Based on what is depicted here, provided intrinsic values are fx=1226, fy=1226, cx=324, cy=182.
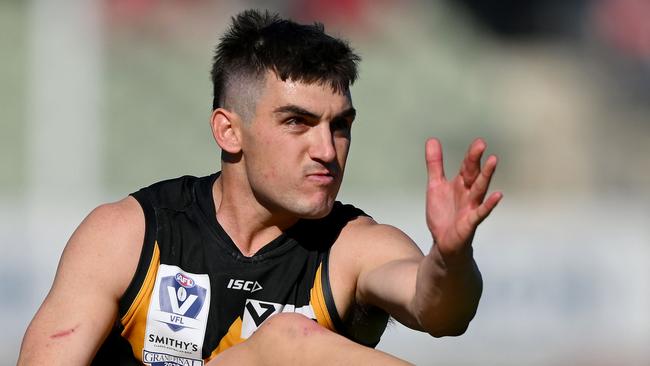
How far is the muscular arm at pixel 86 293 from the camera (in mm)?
4113

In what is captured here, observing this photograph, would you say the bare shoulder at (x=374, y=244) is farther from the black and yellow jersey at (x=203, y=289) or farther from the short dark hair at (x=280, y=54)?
the short dark hair at (x=280, y=54)

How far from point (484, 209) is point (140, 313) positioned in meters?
1.48

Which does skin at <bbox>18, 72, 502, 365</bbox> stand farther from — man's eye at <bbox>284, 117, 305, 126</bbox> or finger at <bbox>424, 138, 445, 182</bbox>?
finger at <bbox>424, 138, 445, 182</bbox>

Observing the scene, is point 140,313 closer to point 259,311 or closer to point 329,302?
point 259,311

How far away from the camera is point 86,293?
4.18 m

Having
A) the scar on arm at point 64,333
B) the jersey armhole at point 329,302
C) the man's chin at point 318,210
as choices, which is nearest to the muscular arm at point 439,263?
the jersey armhole at point 329,302

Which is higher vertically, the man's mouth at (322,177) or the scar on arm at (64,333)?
the man's mouth at (322,177)

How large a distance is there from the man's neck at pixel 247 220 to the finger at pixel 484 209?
1.25 meters

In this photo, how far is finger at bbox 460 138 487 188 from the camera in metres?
3.34

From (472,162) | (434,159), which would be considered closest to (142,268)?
(434,159)

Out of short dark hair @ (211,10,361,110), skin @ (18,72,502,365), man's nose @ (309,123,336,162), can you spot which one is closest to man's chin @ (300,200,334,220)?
skin @ (18,72,502,365)

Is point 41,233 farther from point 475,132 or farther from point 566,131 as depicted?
point 566,131

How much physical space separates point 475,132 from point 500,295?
8.41 ft

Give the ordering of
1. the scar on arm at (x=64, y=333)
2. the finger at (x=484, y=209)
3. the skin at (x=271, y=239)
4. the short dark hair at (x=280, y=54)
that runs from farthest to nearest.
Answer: the short dark hair at (x=280, y=54) → the scar on arm at (x=64, y=333) → the skin at (x=271, y=239) → the finger at (x=484, y=209)
